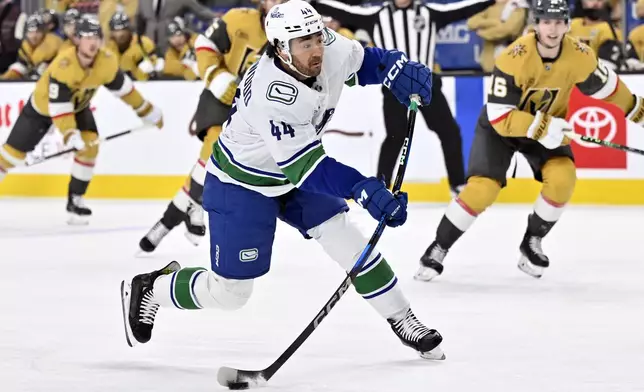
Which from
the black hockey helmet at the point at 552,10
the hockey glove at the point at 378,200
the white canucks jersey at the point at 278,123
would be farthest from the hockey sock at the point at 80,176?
the hockey glove at the point at 378,200

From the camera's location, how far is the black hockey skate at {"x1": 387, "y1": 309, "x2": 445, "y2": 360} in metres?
3.46

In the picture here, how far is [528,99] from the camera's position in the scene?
16.4ft

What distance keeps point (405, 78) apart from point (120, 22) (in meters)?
6.71

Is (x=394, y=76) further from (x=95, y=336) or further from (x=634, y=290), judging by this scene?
(x=634, y=290)

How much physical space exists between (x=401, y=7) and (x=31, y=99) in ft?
7.99

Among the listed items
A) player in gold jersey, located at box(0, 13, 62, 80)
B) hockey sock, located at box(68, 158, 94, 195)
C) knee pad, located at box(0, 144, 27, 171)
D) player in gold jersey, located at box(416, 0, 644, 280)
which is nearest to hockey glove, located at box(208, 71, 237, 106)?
player in gold jersey, located at box(416, 0, 644, 280)

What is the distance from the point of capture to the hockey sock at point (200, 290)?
346cm

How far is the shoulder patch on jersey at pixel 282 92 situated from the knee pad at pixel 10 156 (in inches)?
181

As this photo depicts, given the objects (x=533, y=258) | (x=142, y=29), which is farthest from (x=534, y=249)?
(x=142, y=29)

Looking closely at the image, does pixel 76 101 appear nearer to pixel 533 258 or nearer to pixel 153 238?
pixel 153 238

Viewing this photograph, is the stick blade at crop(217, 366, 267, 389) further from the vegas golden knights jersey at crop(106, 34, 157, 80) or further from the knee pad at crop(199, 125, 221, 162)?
the vegas golden knights jersey at crop(106, 34, 157, 80)

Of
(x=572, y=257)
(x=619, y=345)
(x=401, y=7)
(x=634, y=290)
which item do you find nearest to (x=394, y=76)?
(x=619, y=345)

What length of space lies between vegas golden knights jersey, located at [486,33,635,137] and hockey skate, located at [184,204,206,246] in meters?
1.85

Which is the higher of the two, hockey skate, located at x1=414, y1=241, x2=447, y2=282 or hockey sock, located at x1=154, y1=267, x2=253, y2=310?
hockey sock, located at x1=154, y1=267, x2=253, y2=310
